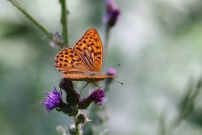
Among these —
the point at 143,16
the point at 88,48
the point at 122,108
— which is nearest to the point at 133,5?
the point at 143,16

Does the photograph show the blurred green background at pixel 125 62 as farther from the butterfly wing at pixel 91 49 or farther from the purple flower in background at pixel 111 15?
the butterfly wing at pixel 91 49

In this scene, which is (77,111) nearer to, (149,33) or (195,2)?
(149,33)

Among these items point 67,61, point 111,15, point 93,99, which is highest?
point 111,15

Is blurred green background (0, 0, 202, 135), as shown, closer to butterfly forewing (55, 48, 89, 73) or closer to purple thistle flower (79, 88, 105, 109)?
purple thistle flower (79, 88, 105, 109)

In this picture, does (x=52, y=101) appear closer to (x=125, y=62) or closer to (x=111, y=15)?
(x=111, y=15)

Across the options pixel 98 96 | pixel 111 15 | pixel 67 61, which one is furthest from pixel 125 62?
pixel 67 61

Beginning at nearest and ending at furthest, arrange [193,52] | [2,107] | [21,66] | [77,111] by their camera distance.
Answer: [77,111] → [2,107] → [21,66] → [193,52]

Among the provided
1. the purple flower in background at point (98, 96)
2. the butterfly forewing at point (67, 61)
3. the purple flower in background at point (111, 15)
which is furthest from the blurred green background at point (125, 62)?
the butterfly forewing at point (67, 61)
